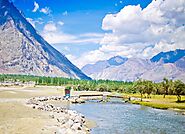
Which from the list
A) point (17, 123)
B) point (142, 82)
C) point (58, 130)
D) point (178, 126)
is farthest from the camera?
point (142, 82)

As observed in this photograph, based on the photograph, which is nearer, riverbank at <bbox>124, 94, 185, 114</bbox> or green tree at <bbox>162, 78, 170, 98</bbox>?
riverbank at <bbox>124, 94, 185, 114</bbox>

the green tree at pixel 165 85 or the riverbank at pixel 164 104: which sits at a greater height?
the green tree at pixel 165 85

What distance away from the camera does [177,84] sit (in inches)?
5738

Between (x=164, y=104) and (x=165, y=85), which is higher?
(x=165, y=85)

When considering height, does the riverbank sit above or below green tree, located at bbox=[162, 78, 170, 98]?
below

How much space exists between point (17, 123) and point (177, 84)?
10469 centimetres

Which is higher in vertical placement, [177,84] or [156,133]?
[177,84]

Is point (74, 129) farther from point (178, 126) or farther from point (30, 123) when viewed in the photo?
point (178, 126)

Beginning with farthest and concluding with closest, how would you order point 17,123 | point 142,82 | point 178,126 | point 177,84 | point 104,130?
point 142,82, point 177,84, point 178,126, point 104,130, point 17,123

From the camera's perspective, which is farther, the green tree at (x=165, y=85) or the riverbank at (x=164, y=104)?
the green tree at (x=165, y=85)

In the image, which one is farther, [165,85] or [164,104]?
[165,85]

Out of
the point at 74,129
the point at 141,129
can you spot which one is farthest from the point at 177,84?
the point at 74,129

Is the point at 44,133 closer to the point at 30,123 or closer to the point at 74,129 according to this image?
the point at 74,129

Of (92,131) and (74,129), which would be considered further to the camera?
(92,131)
